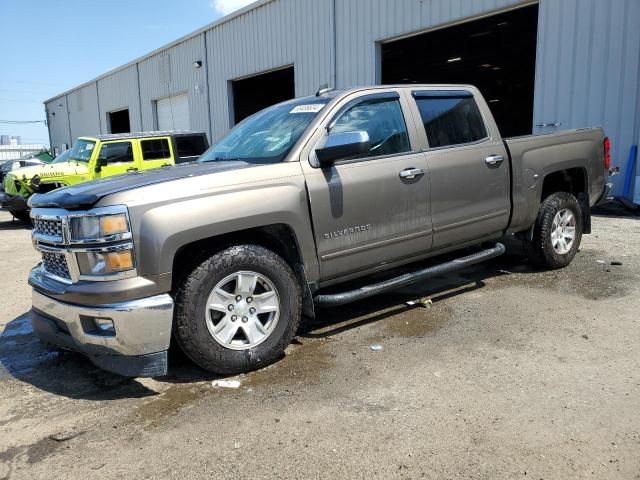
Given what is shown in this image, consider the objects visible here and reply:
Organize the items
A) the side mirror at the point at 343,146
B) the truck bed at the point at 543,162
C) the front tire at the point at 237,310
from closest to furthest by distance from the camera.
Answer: the front tire at the point at 237,310 < the side mirror at the point at 343,146 < the truck bed at the point at 543,162

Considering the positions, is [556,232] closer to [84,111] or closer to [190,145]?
[190,145]

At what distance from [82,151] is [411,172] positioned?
982 centimetres

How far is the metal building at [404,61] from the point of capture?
9.75 metres

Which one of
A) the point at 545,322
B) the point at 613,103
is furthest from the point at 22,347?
the point at 613,103

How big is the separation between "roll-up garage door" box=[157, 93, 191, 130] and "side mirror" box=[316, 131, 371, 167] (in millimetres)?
20213

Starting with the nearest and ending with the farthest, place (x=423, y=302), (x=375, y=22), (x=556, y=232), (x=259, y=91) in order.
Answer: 1. (x=423, y=302)
2. (x=556, y=232)
3. (x=375, y=22)
4. (x=259, y=91)

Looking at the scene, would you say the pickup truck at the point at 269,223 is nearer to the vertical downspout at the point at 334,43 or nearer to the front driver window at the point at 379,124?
the front driver window at the point at 379,124

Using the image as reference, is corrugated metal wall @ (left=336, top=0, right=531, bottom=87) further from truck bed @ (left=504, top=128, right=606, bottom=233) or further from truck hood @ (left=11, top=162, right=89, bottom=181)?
truck hood @ (left=11, top=162, right=89, bottom=181)

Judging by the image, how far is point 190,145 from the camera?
40.1 ft

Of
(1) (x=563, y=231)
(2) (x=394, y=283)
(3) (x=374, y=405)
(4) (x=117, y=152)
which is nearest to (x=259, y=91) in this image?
(4) (x=117, y=152)

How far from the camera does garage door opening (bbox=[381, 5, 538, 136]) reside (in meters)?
14.6

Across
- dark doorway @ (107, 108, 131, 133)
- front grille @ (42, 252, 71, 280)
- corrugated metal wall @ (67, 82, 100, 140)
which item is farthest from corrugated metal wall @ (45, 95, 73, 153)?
front grille @ (42, 252, 71, 280)

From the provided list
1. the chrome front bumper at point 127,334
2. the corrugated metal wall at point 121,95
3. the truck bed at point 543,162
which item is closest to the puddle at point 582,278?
the truck bed at point 543,162

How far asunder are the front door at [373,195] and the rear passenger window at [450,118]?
10.4 inches
